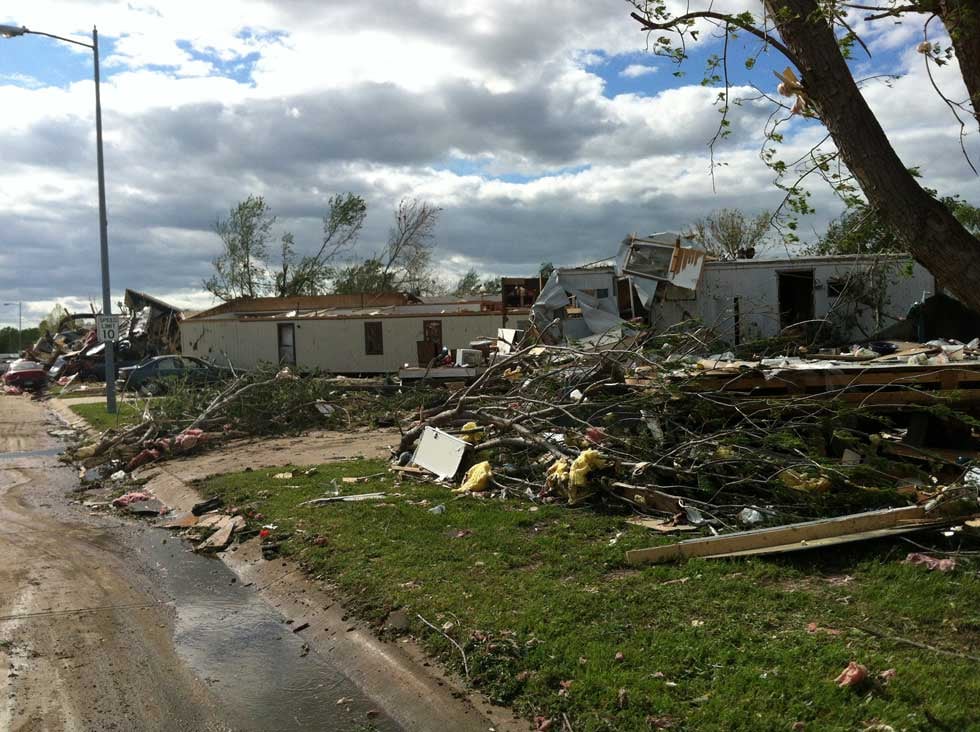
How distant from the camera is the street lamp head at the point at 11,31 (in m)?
18.3

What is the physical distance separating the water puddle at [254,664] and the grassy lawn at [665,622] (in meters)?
0.59

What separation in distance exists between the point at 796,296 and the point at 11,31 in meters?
19.5

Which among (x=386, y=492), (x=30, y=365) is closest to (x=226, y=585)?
(x=386, y=492)

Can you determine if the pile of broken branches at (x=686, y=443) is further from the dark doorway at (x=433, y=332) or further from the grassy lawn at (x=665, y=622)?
the dark doorway at (x=433, y=332)

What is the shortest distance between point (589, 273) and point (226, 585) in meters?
14.2

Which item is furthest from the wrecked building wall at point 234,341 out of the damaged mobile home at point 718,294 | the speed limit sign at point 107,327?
the damaged mobile home at point 718,294

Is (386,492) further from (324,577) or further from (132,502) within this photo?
(132,502)

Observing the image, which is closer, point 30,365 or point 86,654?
point 86,654

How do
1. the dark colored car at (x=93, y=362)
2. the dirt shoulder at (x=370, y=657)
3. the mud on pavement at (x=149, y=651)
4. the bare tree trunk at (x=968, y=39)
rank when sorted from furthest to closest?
1. the dark colored car at (x=93, y=362)
2. the bare tree trunk at (x=968, y=39)
3. the mud on pavement at (x=149, y=651)
4. the dirt shoulder at (x=370, y=657)

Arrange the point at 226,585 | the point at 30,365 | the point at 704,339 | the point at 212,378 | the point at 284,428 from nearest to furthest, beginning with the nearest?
the point at 226,585 < the point at 704,339 < the point at 284,428 < the point at 212,378 < the point at 30,365

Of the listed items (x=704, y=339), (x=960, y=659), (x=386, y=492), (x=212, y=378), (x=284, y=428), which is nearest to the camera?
(x=960, y=659)

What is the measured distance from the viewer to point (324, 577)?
6984mm

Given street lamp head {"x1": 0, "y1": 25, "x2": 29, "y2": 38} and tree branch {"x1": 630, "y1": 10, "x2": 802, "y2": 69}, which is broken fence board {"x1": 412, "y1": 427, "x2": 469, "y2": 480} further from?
street lamp head {"x1": 0, "y1": 25, "x2": 29, "y2": 38}

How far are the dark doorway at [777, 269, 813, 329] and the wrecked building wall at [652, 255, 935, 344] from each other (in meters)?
0.03
